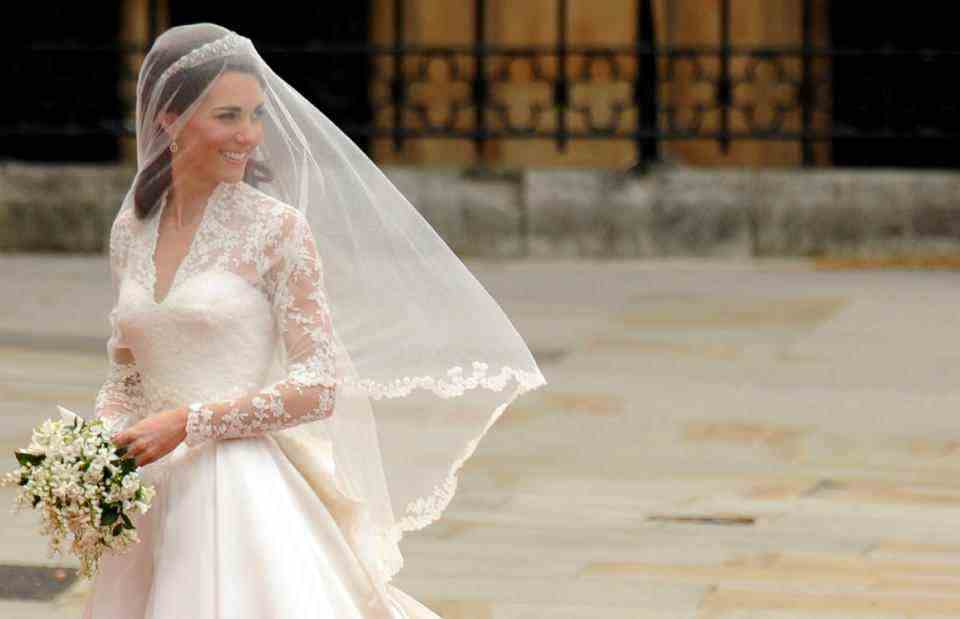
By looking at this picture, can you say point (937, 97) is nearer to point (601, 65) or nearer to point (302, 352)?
point (601, 65)

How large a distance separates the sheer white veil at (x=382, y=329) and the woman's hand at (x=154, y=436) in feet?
1.35

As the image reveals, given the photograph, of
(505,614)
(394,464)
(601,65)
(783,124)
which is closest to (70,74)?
(601,65)

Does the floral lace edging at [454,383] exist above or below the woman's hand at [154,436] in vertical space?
below

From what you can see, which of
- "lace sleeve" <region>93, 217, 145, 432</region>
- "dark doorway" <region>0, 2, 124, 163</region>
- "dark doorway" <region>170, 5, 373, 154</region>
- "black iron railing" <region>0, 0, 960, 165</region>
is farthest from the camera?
"dark doorway" <region>170, 5, 373, 154</region>

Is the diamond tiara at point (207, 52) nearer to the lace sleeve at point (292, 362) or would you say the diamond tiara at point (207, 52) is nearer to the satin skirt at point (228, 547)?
the lace sleeve at point (292, 362)

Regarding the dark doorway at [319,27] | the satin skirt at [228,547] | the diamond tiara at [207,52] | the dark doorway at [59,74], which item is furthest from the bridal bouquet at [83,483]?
the dark doorway at [319,27]

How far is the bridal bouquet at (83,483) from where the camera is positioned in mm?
4371

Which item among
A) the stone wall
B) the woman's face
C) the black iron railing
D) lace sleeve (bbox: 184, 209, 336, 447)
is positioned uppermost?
the woman's face

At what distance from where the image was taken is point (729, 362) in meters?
11.3

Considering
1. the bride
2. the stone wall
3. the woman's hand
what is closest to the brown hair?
the bride

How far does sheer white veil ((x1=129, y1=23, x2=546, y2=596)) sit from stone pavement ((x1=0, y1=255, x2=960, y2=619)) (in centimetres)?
152

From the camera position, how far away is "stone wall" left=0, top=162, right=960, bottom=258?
14.8 m

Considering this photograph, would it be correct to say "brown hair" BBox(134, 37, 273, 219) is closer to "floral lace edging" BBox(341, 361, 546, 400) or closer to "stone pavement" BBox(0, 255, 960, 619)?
"floral lace edging" BBox(341, 361, 546, 400)

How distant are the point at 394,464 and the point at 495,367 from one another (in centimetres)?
41
